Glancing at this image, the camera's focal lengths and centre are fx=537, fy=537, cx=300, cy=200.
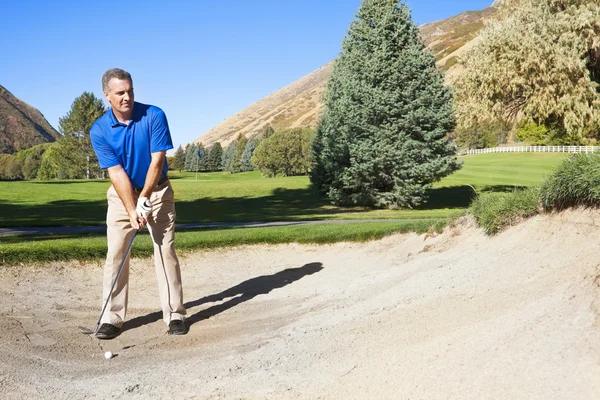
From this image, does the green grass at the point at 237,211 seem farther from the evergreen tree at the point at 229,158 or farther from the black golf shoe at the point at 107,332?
the evergreen tree at the point at 229,158

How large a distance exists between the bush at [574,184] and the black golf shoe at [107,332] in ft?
18.1

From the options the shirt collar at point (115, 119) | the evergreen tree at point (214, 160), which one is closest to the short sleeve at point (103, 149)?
the shirt collar at point (115, 119)

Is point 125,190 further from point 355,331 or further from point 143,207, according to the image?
point 355,331

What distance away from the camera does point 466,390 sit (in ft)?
11.7

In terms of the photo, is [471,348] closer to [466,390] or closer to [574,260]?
[466,390]

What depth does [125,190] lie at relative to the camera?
584 centimetres

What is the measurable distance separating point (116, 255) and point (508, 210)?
5.30m

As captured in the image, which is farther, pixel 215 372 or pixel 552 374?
pixel 215 372

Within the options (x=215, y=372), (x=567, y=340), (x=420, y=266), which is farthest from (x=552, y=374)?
(x=420, y=266)

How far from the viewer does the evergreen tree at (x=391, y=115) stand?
2311 centimetres

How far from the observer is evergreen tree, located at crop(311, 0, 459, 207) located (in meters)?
23.1

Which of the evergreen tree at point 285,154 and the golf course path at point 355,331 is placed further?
the evergreen tree at point 285,154

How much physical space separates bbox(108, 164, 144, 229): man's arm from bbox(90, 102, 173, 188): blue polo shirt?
0.39 feet

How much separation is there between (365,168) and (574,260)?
18.3m
